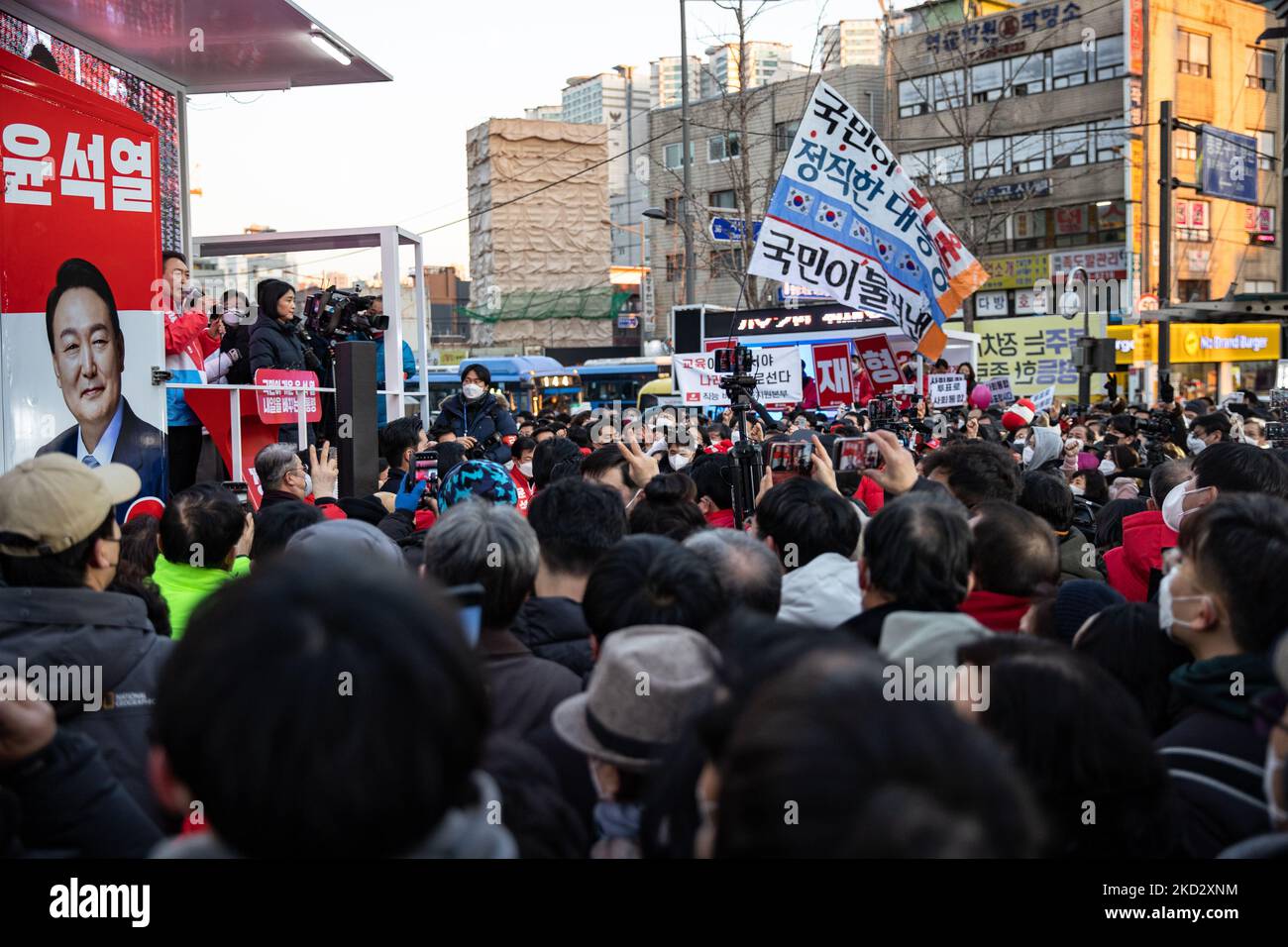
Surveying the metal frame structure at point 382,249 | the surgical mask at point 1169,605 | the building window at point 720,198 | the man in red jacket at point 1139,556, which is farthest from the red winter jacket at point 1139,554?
the building window at point 720,198

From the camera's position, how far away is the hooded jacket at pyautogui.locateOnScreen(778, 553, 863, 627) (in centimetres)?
364

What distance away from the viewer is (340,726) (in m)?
1.32

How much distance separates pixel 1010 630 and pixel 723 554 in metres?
0.93

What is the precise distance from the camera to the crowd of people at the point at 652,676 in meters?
1.29

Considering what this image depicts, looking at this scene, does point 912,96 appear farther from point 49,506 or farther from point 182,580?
point 49,506

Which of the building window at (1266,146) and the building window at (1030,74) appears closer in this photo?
the building window at (1030,74)

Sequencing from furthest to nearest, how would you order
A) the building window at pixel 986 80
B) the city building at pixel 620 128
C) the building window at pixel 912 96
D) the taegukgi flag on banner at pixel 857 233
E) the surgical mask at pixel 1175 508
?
the city building at pixel 620 128 < the building window at pixel 912 96 < the building window at pixel 986 80 < the taegukgi flag on banner at pixel 857 233 < the surgical mask at pixel 1175 508

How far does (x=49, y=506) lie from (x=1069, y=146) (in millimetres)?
42801

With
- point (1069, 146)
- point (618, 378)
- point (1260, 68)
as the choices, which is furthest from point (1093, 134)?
point (618, 378)

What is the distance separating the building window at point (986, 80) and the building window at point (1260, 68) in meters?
9.60

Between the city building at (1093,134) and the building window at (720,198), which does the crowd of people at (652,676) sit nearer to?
the city building at (1093,134)
